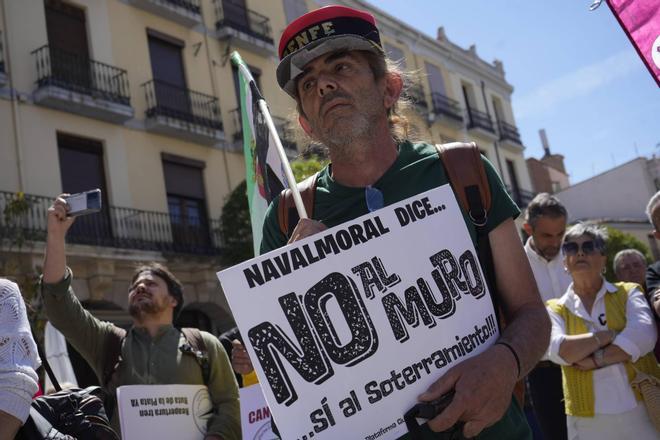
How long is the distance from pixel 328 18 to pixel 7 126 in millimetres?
12574

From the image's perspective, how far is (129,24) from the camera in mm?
15805

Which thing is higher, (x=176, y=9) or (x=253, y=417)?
(x=176, y=9)

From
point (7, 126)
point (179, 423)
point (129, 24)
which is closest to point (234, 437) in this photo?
point (179, 423)

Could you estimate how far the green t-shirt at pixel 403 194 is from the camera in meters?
1.72

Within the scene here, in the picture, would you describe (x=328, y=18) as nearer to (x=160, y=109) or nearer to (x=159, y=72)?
(x=160, y=109)

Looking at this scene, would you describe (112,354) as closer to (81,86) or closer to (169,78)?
(81,86)

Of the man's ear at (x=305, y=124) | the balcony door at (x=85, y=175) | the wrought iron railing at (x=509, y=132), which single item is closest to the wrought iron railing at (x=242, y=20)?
the balcony door at (x=85, y=175)

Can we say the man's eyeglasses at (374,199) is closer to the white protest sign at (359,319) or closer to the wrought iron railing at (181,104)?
the white protest sign at (359,319)

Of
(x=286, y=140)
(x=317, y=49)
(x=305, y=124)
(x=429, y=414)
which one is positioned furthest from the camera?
(x=286, y=140)

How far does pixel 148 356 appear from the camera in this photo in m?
3.58

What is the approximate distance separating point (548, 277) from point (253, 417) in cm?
216

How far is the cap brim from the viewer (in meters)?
1.82

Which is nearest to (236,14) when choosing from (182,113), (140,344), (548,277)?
(182,113)

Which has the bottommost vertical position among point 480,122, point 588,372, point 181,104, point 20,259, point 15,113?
point 588,372
